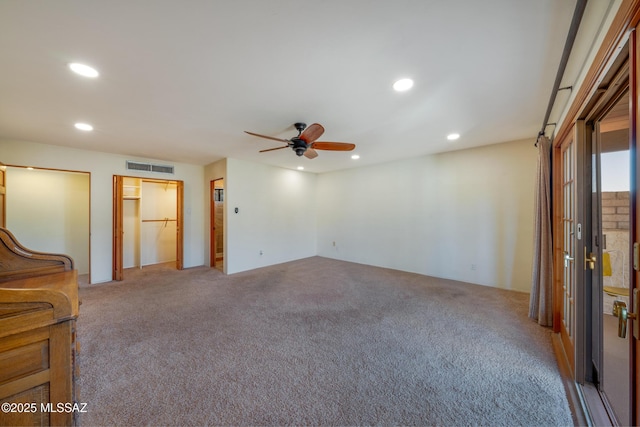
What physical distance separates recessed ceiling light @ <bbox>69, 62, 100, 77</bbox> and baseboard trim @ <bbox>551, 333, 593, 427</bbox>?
13.8 ft

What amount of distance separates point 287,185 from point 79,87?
420cm

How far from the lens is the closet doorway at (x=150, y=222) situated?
5.33m

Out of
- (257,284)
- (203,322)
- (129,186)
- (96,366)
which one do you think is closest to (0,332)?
(96,366)

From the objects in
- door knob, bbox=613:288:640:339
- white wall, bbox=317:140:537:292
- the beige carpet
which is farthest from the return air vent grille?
door knob, bbox=613:288:640:339

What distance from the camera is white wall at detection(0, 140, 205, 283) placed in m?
3.78

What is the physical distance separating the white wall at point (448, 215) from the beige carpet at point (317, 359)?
72 centimetres

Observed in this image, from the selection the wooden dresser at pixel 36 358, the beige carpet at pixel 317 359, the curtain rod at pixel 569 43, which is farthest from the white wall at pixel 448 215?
the wooden dresser at pixel 36 358

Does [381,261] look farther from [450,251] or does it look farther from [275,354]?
[275,354]

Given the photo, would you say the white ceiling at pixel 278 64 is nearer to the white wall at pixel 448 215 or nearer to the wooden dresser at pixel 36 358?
the white wall at pixel 448 215

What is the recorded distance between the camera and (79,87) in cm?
215

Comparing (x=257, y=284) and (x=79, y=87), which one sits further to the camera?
(x=257, y=284)

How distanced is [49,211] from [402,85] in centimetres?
640

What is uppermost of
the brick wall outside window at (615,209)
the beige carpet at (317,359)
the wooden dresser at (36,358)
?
the brick wall outside window at (615,209)

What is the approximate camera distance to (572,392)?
1.69 meters
